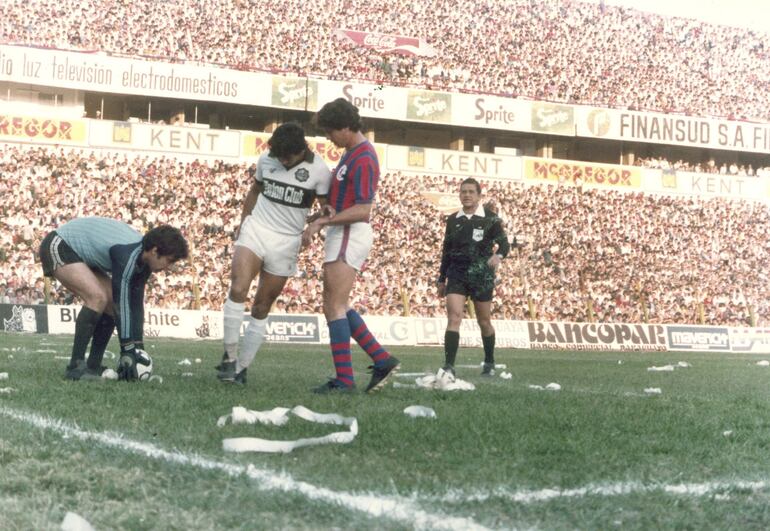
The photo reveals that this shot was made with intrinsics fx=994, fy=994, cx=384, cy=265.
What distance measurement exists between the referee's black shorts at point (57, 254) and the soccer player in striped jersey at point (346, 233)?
183cm

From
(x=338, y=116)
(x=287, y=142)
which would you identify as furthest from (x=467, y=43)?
(x=338, y=116)

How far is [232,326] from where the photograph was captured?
303 inches

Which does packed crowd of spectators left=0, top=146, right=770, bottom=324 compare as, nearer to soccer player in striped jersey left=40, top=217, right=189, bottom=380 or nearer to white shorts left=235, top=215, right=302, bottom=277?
soccer player in striped jersey left=40, top=217, right=189, bottom=380

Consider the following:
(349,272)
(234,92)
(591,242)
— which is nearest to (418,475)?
(349,272)

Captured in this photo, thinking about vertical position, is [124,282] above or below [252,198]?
below

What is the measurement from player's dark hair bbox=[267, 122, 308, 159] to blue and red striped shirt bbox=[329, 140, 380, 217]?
13.3 inches

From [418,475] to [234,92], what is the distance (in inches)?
1341

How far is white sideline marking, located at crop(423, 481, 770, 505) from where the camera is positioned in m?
3.24

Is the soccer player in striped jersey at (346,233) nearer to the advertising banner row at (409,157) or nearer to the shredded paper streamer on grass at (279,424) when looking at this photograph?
the shredded paper streamer on grass at (279,424)

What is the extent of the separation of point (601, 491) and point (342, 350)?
3.66 m

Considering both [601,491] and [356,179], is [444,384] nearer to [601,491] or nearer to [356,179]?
[356,179]

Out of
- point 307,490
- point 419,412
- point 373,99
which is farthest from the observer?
point 373,99

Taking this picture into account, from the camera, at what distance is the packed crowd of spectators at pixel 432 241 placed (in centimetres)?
2639

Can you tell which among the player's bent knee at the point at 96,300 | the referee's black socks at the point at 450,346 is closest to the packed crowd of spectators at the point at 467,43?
the referee's black socks at the point at 450,346
